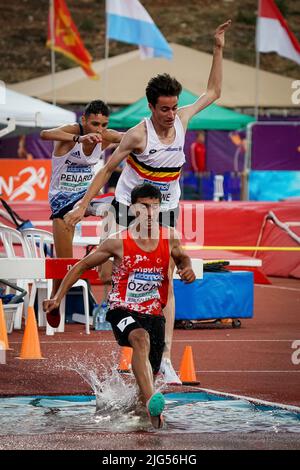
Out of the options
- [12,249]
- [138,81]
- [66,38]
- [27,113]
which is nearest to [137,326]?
[12,249]

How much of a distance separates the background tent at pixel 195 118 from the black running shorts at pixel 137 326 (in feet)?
71.7

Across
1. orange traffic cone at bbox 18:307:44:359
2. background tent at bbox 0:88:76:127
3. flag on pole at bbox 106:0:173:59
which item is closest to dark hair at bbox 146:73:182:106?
orange traffic cone at bbox 18:307:44:359

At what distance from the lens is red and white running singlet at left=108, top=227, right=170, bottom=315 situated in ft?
28.0

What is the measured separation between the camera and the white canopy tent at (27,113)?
19297mm

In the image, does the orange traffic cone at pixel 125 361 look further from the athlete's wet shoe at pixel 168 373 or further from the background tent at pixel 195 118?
the background tent at pixel 195 118

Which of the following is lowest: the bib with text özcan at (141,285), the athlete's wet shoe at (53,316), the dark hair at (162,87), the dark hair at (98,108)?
the athlete's wet shoe at (53,316)

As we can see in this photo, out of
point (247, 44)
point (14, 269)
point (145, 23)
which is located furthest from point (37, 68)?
point (14, 269)

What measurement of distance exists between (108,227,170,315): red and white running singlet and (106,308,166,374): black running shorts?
0.04 meters

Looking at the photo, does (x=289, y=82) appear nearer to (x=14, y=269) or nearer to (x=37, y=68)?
(x=37, y=68)

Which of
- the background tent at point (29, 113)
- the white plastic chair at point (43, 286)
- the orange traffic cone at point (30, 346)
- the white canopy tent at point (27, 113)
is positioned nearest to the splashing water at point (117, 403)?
the orange traffic cone at point (30, 346)

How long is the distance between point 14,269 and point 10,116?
8.97m

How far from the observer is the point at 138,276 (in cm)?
852

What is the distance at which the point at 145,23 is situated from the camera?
2900 cm

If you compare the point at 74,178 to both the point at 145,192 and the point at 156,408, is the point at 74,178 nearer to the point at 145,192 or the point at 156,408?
the point at 145,192
